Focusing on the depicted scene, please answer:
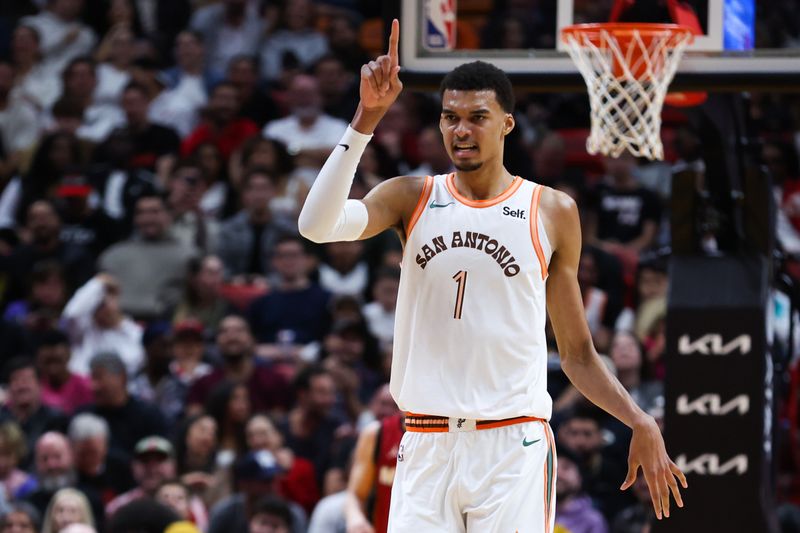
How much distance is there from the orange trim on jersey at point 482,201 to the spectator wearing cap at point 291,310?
641cm

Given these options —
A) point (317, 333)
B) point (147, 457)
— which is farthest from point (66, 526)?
point (317, 333)

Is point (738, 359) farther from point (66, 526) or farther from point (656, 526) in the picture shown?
point (66, 526)

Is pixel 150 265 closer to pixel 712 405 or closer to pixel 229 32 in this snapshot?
pixel 229 32

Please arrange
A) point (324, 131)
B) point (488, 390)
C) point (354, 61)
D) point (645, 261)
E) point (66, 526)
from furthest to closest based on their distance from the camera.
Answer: point (354, 61)
point (324, 131)
point (645, 261)
point (66, 526)
point (488, 390)

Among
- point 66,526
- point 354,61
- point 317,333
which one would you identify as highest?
point 354,61

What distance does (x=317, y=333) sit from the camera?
476 inches

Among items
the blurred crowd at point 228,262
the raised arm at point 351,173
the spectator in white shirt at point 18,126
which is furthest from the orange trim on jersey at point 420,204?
the spectator in white shirt at point 18,126

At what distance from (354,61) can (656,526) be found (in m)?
7.92

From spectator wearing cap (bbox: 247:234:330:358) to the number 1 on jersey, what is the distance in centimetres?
656

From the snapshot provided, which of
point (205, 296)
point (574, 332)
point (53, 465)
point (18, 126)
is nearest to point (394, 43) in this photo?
point (574, 332)

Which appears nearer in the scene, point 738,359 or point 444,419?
point 444,419

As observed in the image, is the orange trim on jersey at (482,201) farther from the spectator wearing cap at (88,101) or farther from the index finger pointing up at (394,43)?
the spectator wearing cap at (88,101)

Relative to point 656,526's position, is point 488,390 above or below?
above

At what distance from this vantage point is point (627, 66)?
7.24 m
